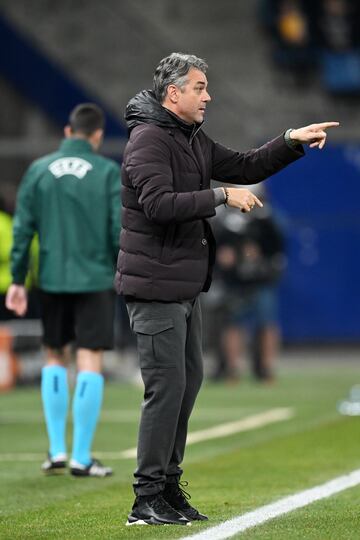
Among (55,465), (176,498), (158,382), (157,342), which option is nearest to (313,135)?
(157,342)

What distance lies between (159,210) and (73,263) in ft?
9.08

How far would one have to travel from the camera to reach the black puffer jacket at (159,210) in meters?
6.75

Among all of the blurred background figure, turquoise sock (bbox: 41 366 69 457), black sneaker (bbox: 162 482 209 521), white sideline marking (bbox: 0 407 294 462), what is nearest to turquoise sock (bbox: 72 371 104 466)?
turquoise sock (bbox: 41 366 69 457)

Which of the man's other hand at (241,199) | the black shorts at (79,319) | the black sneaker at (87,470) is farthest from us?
the black shorts at (79,319)

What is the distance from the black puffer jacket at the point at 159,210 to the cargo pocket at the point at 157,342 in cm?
11

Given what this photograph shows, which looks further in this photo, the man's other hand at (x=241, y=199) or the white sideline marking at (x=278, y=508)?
the man's other hand at (x=241, y=199)

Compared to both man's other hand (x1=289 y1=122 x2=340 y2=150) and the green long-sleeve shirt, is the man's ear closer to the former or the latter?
man's other hand (x1=289 y1=122 x2=340 y2=150)

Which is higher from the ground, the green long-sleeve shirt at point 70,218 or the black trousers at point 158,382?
the green long-sleeve shirt at point 70,218

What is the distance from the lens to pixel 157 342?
6922mm

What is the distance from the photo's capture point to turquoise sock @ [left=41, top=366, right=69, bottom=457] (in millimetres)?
9438

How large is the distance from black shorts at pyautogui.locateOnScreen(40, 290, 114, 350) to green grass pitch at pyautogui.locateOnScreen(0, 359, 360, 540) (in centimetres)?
78

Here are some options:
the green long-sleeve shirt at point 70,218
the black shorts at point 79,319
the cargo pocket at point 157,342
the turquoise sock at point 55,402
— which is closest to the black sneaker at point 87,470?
the turquoise sock at point 55,402

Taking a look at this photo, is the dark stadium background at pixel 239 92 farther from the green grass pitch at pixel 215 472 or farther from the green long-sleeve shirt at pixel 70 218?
the green long-sleeve shirt at pixel 70 218

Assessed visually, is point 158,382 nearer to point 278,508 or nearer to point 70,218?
point 278,508
